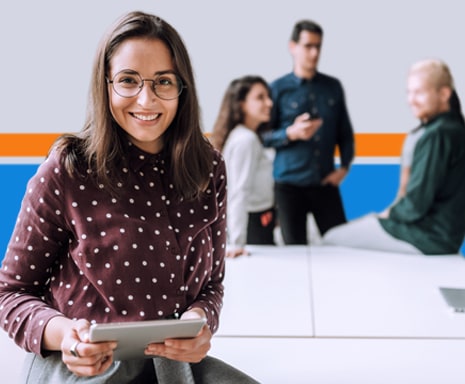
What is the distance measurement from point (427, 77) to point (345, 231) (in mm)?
1100

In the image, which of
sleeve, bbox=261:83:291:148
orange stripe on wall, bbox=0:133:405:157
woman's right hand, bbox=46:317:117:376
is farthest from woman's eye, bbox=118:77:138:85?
orange stripe on wall, bbox=0:133:405:157

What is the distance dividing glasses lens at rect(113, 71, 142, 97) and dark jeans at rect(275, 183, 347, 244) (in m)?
2.93

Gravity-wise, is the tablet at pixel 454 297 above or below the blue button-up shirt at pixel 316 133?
below

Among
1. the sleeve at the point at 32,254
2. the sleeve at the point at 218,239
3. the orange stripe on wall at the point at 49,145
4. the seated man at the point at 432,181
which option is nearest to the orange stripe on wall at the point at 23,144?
the orange stripe on wall at the point at 49,145

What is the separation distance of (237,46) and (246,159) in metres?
0.75

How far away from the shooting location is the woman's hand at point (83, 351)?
4.45ft

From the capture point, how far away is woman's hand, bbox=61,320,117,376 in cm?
136

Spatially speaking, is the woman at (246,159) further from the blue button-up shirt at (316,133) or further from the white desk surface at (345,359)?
the white desk surface at (345,359)

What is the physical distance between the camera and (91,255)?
4.96 feet

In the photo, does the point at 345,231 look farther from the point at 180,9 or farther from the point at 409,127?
the point at 180,9

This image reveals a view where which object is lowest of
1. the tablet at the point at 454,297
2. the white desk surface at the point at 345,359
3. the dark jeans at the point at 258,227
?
the dark jeans at the point at 258,227

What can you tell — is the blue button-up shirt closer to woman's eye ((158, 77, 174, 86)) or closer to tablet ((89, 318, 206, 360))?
woman's eye ((158, 77, 174, 86))

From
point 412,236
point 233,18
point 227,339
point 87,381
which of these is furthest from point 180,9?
point 87,381

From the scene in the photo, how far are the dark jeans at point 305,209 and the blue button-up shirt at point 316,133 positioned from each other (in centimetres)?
6
